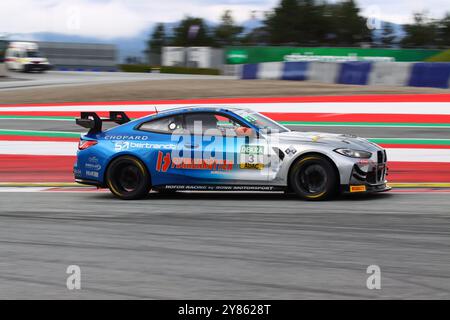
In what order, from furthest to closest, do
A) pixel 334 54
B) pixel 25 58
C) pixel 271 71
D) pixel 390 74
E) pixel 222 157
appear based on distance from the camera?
pixel 25 58
pixel 334 54
pixel 271 71
pixel 390 74
pixel 222 157

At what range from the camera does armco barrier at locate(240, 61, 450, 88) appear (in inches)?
1005

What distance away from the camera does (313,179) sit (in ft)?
31.7

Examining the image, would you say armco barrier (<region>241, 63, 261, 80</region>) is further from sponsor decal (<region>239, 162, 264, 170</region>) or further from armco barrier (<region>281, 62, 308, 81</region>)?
sponsor decal (<region>239, 162, 264, 170</region>)

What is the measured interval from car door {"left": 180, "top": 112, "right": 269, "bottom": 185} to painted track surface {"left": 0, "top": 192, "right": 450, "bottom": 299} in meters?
0.34

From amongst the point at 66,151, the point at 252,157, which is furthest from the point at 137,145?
the point at 66,151

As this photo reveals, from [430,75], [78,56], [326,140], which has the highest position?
[78,56]

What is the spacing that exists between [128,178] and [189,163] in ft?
2.87

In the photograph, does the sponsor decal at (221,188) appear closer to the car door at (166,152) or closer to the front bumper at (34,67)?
the car door at (166,152)

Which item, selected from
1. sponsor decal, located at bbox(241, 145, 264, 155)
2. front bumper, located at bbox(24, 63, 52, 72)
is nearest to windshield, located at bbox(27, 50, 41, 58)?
front bumper, located at bbox(24, 63, 52, 72)

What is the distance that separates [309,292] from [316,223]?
2.66 meters

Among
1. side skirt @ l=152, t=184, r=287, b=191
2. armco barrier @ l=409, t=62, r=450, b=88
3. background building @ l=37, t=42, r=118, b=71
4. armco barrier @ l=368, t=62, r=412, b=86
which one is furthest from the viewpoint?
background building @ l=37, t=42, r=118, b=71

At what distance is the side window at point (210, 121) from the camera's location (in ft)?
33.0

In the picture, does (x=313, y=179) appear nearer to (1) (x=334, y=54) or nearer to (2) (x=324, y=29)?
(1) (x=334, y=54)
